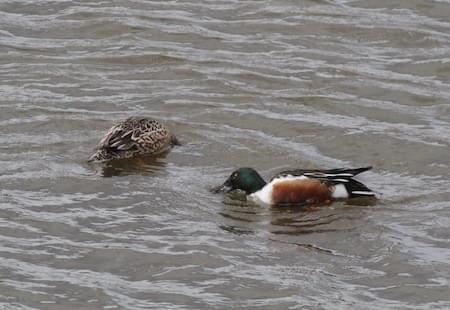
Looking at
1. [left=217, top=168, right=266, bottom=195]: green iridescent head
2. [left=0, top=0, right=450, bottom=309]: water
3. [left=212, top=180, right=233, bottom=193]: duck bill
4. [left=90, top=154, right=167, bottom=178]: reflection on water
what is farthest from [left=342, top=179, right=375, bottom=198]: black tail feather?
[left=90, top=154, right=167, bottom=178]: reflection on water

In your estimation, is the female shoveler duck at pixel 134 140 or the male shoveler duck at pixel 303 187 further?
the female shoveler duck at pixel 134 140

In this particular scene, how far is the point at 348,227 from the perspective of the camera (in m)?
10.5

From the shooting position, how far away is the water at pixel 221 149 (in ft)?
29.9

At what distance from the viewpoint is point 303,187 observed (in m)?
11.2

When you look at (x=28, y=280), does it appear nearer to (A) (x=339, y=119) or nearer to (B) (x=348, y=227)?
(B) (x=348, y=227)

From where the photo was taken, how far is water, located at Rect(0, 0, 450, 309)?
9.11 metres

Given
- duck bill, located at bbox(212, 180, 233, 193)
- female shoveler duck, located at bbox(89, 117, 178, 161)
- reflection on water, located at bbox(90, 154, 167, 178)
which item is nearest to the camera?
duck bill, located at bbox(212, 180, 233, 193)

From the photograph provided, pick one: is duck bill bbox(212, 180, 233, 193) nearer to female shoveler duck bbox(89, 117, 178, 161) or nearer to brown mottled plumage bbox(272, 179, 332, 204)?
brown mottled plumage bbox(272, 179, 332, 204)

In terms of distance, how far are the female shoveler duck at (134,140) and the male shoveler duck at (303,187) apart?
4.74 feet

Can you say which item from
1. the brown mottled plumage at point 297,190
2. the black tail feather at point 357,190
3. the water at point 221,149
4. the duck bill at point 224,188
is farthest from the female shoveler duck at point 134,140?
the black tail feather at point 357,190

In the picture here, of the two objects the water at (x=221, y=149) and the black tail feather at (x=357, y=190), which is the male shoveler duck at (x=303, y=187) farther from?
the water at (x=221, y=149)

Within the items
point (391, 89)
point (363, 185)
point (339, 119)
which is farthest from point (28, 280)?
point (391, 89)

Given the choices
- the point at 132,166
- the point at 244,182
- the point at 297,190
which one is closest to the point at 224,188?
the point at 244,182

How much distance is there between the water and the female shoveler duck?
166 mm
